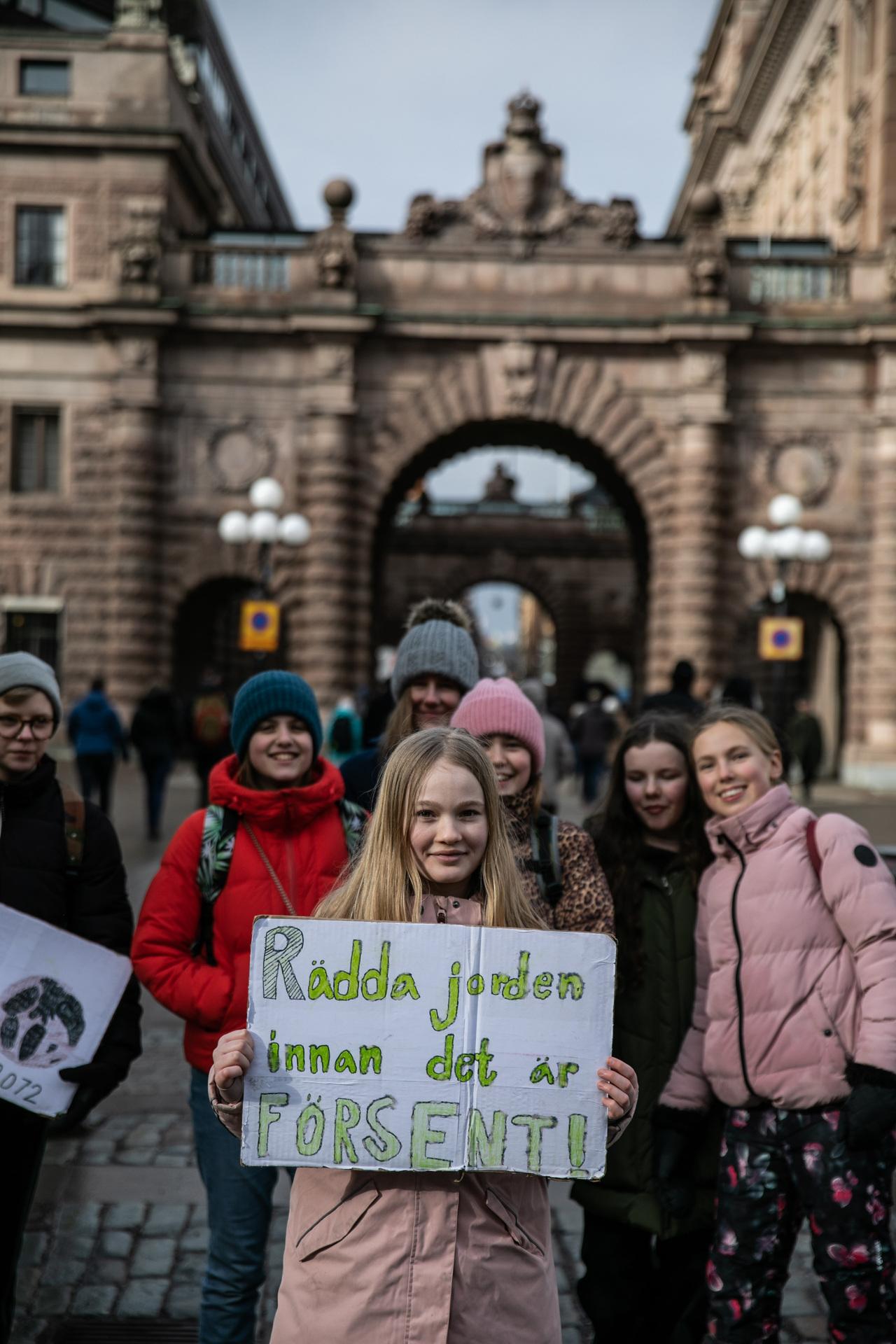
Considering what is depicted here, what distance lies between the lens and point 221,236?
26375mm

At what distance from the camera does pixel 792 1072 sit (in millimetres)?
3605

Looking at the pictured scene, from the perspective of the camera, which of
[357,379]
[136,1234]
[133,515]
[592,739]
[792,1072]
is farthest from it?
[357,379]

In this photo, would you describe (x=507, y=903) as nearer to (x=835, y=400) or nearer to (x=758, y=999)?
(x=758, y=999)

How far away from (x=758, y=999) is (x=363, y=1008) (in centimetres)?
138

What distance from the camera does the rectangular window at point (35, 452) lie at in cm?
2561

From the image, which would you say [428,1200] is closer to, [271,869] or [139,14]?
[271,869]

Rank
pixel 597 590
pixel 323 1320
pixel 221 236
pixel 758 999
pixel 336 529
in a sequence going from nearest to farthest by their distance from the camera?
pixel 323 1320, pixel 758 999, pixel 336 529, pixel 221 236, pixel 597 590

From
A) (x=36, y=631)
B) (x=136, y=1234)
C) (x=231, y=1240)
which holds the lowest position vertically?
(x=136, y=1234)

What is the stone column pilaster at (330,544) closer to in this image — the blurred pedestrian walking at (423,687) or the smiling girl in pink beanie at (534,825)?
the blurred pedestrian walking at (423,687)

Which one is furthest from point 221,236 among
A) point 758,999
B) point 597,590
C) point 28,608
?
point 758,999

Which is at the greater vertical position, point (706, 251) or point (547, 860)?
point (706, 251)

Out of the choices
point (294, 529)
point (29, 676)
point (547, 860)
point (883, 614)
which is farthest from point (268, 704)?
point (883, 614)

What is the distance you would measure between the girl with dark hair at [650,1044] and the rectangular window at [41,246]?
24207 mm

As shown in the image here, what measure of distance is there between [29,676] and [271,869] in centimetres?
100
